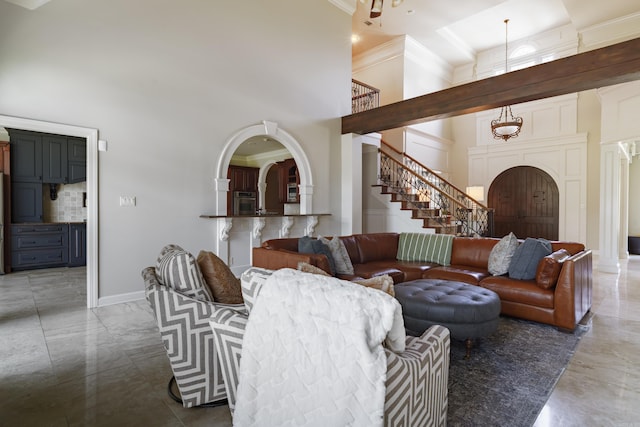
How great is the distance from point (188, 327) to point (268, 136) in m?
4.47

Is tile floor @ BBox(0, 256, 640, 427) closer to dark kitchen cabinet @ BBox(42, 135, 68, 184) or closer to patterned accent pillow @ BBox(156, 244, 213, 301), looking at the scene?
patterned accent pillow @ BBox(156, 244, 213, 301)

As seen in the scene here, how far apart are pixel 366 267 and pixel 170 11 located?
4.38 meters

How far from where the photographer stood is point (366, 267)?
14.3ft

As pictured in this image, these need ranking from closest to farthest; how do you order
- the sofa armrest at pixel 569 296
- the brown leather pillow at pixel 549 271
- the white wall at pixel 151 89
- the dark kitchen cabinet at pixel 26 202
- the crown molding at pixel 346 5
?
1. the sofa armrest at pixel 569 296
2. the brown leather pillow at pixel 549 271
3. the white wall at pixel 151 89
4. the dark kitchen cabinet at pixel 26 202
5. the crown molding at pixel 346 5

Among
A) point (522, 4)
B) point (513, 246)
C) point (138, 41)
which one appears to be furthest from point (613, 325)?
point (522, 4)

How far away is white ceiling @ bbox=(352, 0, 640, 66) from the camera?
22.5ft

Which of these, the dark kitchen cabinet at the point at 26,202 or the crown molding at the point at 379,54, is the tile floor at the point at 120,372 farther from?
the crown molding at the point at 379,54

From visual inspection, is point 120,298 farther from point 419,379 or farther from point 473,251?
point 473,251

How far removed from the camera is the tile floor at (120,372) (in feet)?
6.27

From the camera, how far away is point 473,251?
453cm

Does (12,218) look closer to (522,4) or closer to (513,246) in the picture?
(513,246)

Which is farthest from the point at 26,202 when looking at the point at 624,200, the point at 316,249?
the point at 624,200

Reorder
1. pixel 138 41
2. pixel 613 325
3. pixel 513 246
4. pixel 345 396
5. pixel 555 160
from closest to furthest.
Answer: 1. pixel 345 396
2. pixel 613 325
3. pixel 513 246
4. pixel 138 41
5. pixel 555 160

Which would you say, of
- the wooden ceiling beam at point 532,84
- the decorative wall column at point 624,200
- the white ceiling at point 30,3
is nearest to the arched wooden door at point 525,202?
the decorative wall column at point 624,200
